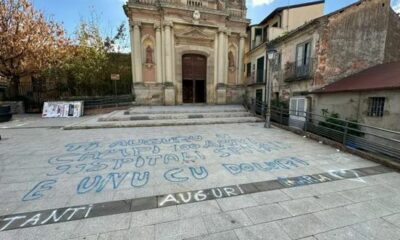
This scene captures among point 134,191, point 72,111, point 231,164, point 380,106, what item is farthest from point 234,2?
point 134,191

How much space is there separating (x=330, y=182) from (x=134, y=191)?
3.83 metres

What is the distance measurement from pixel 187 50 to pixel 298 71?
868 centimetres

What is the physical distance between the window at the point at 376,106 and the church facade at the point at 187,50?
9806 mm

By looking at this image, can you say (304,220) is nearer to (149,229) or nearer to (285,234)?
(285,234)

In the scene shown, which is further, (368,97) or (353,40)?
(353,40)

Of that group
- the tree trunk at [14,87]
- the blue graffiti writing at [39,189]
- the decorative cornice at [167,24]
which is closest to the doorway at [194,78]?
the decorative cornice at [167,24]

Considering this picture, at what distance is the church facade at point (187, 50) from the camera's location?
1482 centimetres

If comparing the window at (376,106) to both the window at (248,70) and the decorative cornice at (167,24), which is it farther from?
the decorative cornice at (167,24)

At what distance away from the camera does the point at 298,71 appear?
458 inches

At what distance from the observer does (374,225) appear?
2645 mm

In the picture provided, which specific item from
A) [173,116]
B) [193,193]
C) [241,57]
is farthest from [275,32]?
[193,193]

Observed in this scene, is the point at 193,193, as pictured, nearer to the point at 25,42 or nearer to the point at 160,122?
the point at 160,122

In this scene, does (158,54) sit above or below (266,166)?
above

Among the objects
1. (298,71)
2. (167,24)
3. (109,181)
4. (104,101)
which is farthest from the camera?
(167,24)
